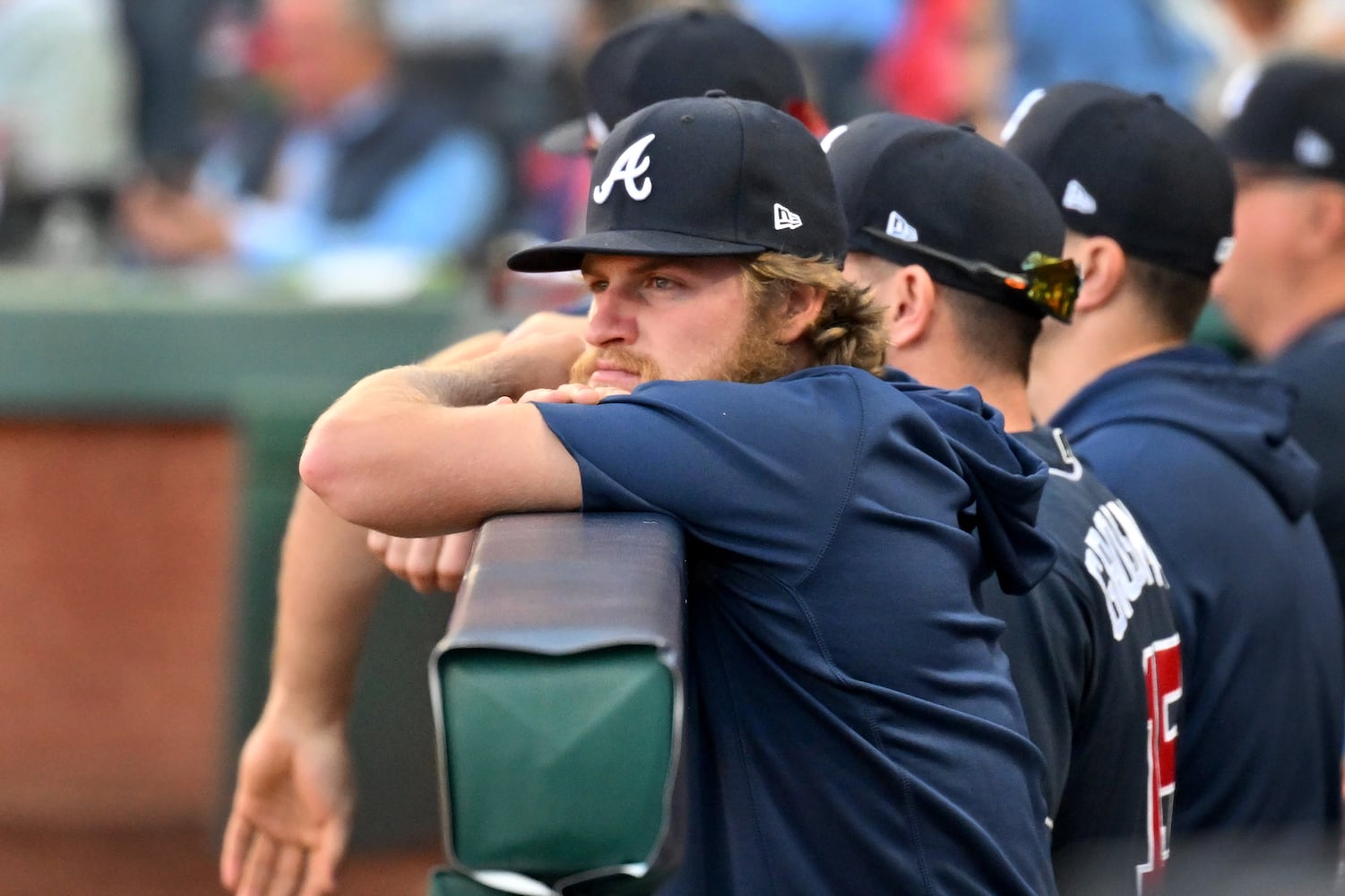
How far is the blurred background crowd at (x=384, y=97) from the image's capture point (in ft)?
24.4

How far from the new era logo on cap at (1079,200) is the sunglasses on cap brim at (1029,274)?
2.26 feet

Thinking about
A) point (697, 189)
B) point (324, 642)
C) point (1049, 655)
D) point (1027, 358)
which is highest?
point (697, 189)

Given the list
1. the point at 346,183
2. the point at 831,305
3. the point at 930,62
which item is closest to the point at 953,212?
the point at 831,305

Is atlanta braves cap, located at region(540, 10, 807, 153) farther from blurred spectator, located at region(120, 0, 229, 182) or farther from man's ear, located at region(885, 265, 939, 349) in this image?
blurred spectator, located at region(120, 0, 229, 182)

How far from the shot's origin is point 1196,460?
3.36 m

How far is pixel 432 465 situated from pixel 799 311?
613 mm

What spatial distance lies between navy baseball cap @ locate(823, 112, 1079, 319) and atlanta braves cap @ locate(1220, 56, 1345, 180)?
1.86 metres

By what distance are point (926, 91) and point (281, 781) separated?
5.43 m

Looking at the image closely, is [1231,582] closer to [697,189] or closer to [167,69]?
[697,189]

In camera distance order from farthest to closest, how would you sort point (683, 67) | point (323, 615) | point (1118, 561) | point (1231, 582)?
1. point (683, 67)
2. point (1231, 582)
3. point (323, 615)
4. point (1118, 561)

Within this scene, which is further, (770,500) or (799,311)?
(799,311)

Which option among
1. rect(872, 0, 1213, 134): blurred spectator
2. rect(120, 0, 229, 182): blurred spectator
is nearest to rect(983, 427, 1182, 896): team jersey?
rect(872, 0, 1213, 134): blurred spectator

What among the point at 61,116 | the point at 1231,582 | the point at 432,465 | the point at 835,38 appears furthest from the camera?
the point at 61,116

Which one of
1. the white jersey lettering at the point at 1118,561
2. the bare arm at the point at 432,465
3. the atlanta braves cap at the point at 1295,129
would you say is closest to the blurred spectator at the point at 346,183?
the atlanta braves cap at the point at 1295,129
